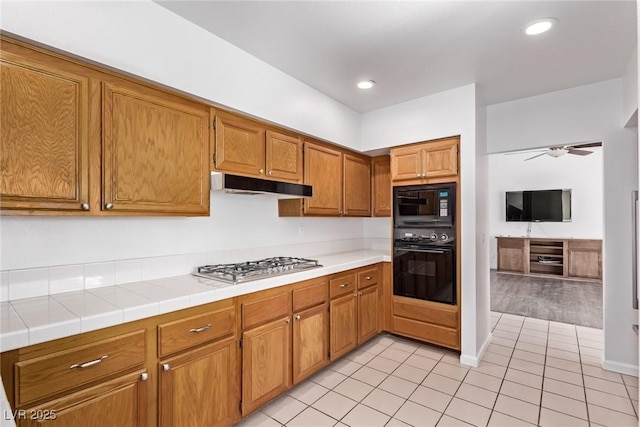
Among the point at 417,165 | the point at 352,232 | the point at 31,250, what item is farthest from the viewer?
the point at 352,232

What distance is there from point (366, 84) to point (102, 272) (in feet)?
8.33

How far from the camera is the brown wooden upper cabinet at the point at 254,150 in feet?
7.25

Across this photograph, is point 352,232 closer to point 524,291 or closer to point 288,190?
point 288,190

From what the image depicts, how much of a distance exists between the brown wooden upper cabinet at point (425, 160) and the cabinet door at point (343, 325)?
139 centimetres

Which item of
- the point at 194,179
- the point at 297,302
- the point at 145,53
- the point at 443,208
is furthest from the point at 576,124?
the point at 145,53

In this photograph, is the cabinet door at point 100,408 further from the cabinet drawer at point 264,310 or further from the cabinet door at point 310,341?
the cabinet door at point 310,341

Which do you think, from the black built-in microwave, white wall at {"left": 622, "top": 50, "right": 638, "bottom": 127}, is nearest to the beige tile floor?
the black built-in microwave

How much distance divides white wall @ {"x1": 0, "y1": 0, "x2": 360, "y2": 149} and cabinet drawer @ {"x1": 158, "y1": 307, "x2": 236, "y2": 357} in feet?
4.56

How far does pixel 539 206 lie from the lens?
680 cm

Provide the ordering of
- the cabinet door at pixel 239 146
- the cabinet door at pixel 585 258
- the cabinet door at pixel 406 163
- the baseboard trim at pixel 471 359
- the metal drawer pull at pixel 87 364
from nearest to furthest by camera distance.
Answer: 1. the metal drawer pull at pixel 87 364
2. the cabinet door at pixel 239 146
3. the baseboard trim at pixel 471 359
4. the cabinet door at pixel 406 163
5. the cabinet door at pixel 585 258

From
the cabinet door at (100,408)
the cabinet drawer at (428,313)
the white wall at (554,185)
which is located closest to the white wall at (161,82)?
the cabinet door at (100,408)

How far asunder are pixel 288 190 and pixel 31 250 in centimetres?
156

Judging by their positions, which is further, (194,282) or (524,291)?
(524,291)

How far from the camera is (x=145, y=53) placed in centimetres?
177
